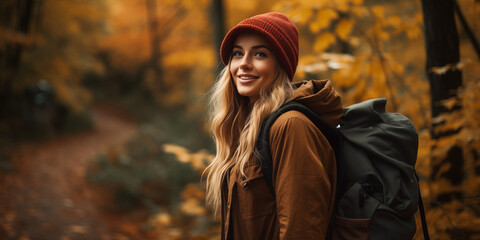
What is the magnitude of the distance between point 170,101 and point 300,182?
54.4 ft

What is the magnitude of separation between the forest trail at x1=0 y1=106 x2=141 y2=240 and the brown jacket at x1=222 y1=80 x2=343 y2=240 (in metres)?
5.10

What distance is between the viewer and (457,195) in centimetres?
293

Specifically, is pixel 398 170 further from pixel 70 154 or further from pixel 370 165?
pixel 70 154

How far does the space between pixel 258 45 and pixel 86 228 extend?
5.88 m

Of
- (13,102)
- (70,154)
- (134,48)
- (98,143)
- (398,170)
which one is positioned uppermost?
(134,48)

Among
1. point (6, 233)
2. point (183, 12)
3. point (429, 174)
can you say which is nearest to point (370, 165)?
point (429, 174)

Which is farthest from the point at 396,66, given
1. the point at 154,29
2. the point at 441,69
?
the point at 154,29

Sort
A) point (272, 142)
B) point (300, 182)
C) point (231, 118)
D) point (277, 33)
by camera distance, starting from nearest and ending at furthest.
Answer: point (300, 182) → point (272, 142) → point (277, 33) → point (231, 118)

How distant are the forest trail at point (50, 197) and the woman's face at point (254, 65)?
17.1 ft

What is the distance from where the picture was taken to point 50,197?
7.23 meters

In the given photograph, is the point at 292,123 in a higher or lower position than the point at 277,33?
lower

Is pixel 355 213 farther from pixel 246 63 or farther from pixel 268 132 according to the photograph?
pixel 246 63

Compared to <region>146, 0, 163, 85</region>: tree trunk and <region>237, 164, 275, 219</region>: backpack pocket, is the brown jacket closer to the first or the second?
<region>237, 164, 275, 219</region>: backpack pocket

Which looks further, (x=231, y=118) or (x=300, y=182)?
(x=231, y=118)
